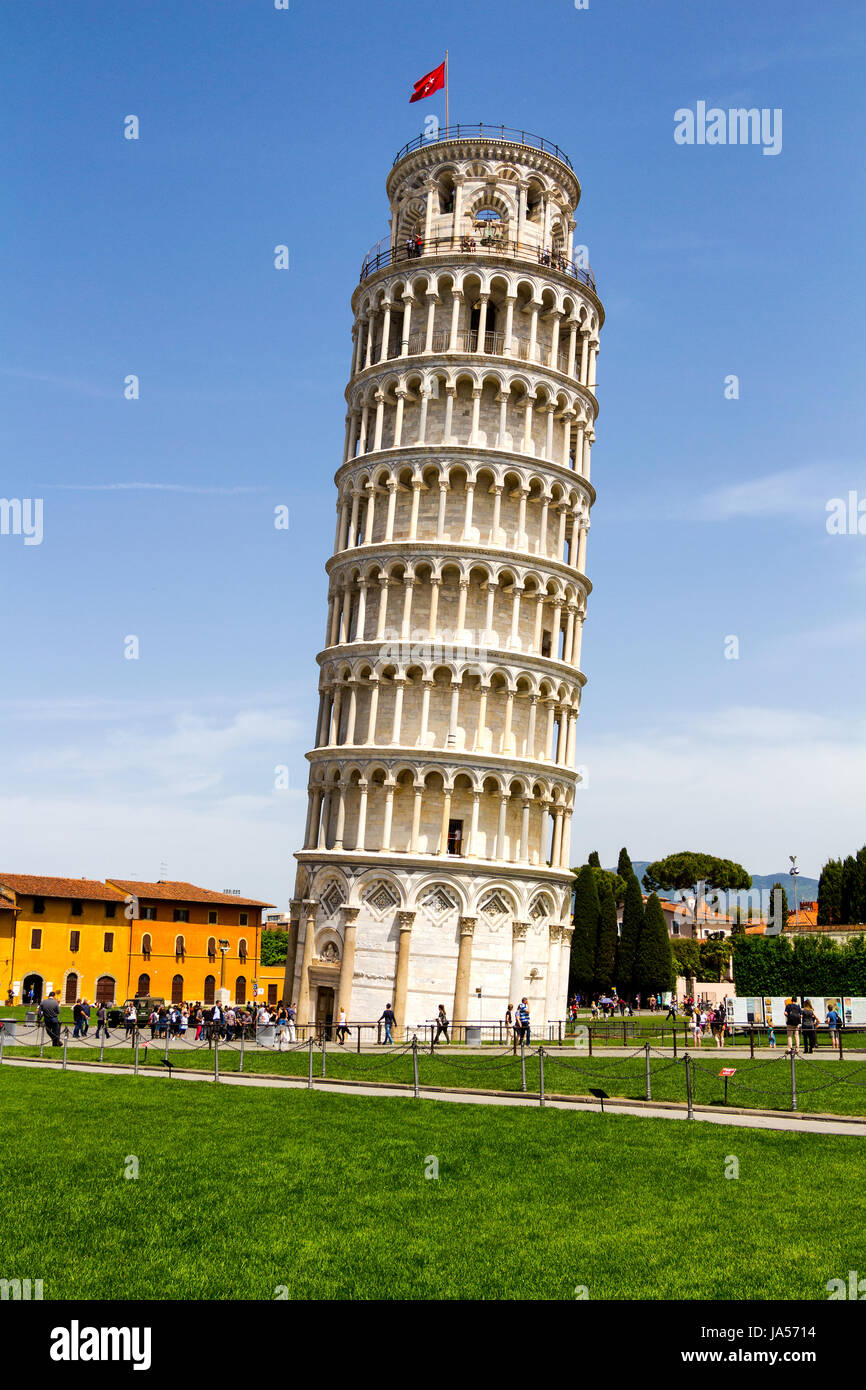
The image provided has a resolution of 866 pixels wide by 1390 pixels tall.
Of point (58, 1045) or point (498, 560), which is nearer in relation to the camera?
point (58, 1045)

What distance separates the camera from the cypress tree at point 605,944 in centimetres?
9075

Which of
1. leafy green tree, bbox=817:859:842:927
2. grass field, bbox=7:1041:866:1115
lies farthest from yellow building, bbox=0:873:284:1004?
leafy green tree, bbox=817:859:842:927

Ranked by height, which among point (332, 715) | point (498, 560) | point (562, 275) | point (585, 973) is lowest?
point (585, 973)

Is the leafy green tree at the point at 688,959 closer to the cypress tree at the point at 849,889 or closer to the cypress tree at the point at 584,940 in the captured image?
the cypress tree at the point at 849,889

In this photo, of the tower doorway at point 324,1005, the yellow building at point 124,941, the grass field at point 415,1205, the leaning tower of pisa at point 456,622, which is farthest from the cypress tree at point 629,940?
the grass field at point 415,1205

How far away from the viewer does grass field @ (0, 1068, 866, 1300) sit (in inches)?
468

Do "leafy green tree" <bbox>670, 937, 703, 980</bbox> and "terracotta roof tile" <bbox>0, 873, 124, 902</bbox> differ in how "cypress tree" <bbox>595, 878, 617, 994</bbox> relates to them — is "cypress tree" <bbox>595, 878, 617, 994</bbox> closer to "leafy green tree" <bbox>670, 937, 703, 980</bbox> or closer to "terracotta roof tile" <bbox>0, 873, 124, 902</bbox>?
"leafy green tree" <bbox>670, 937, 703, 980</bbox>

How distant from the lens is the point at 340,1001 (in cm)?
5088

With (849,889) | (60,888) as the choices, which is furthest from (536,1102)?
(849,889)

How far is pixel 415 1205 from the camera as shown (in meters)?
15.1
